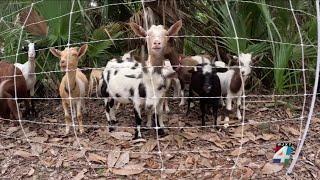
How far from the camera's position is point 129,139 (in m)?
4.55

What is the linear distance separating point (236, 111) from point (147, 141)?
1212mm

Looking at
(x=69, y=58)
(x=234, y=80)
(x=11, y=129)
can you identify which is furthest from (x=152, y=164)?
(x=11, y=129)

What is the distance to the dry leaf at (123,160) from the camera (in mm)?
4109

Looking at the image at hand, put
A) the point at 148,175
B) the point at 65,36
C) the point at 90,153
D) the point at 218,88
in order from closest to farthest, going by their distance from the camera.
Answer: the point at 148,175
the point at 90,153
the point at 218,88
the point at 65,36

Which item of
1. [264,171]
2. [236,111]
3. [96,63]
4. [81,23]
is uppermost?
A: [81,23]

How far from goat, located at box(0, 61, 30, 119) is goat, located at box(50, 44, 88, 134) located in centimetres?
59

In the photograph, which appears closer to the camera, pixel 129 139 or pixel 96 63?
pixel 129 139

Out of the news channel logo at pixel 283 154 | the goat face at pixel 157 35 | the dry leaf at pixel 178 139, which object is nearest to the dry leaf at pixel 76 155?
the dry leaf at pixel 178 139

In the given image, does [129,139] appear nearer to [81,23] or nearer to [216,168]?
[216,168]

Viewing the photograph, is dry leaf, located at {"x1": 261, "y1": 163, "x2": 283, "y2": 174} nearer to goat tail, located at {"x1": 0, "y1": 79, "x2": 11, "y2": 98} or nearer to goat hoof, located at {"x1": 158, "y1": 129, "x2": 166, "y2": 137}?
goat hoof, located at {"x1": 158, "y1": 129, "x2": 166, "y2": 137}

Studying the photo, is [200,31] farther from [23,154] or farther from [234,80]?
[23,154]

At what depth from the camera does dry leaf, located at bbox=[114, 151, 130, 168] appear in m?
4.11

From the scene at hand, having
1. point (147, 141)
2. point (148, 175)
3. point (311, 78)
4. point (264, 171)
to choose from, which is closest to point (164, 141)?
point (147, 141)

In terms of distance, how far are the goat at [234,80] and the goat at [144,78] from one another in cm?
75
